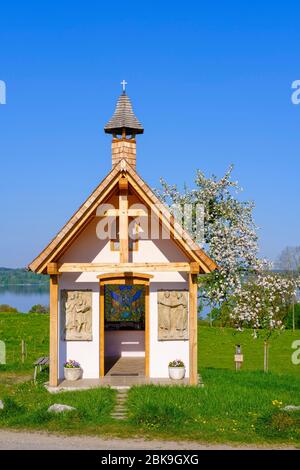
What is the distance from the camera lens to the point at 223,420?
550 inches

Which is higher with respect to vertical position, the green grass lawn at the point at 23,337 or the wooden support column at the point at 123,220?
the wooden support column at the point at 123,220

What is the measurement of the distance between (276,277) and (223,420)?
566 inches

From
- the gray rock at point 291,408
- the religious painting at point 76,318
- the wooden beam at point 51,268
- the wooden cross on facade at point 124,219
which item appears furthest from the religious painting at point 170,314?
the gray rock at point 291,408

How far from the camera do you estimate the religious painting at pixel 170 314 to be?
19422 millimetres

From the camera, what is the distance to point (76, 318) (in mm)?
19328

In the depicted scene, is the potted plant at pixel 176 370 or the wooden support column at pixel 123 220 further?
the potted plant at pixel 176 370

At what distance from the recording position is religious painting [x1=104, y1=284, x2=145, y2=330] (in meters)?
23.3

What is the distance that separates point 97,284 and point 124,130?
4.89 m

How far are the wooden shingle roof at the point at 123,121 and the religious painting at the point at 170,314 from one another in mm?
5200

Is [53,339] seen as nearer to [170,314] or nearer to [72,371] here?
[72,371]

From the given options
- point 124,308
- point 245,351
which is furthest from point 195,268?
point 245,351

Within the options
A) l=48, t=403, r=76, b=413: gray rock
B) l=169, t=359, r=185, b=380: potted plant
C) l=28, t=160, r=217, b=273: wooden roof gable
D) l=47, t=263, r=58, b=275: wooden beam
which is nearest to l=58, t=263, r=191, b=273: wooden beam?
l=47, t=263, r=58, b=275: wooden beam

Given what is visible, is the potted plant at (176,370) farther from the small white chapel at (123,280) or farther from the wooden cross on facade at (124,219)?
the wooden cross on facade at (124,219)
